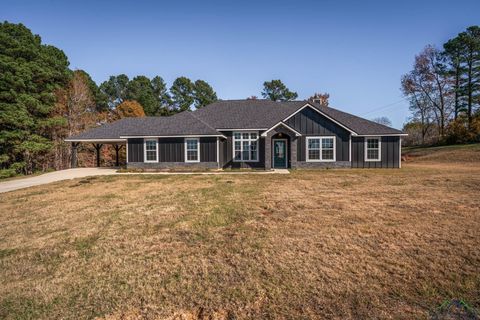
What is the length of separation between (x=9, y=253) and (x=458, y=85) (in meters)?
49.9

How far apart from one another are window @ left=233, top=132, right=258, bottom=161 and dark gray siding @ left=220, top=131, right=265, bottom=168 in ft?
1.07

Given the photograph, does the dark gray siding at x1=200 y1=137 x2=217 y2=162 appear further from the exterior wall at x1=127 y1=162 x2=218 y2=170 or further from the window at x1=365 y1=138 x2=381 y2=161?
the window at x1=365 y1=138 x2=381 y2=161

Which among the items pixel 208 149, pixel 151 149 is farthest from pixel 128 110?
pixel 208 149

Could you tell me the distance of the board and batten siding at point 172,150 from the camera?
19.3 m

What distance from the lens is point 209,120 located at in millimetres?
22094

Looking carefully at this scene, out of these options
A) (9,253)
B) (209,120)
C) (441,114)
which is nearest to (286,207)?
(9,253)

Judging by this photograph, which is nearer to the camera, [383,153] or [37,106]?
[383,153]

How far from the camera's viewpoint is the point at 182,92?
5556 centimetres

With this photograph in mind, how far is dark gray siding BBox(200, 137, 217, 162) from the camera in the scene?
19297 mm

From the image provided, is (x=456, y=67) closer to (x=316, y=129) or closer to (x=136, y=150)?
(x=316, y=129)

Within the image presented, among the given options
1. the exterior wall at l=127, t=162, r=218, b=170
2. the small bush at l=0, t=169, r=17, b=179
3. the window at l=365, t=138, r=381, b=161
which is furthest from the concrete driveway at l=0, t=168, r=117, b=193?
the window at l=365, t=138, r=381, b=161

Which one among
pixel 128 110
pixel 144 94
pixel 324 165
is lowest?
pixel 324 165

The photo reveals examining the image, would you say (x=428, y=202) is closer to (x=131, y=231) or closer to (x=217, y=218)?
(x=217, y=218)

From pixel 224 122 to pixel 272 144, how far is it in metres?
4.55
